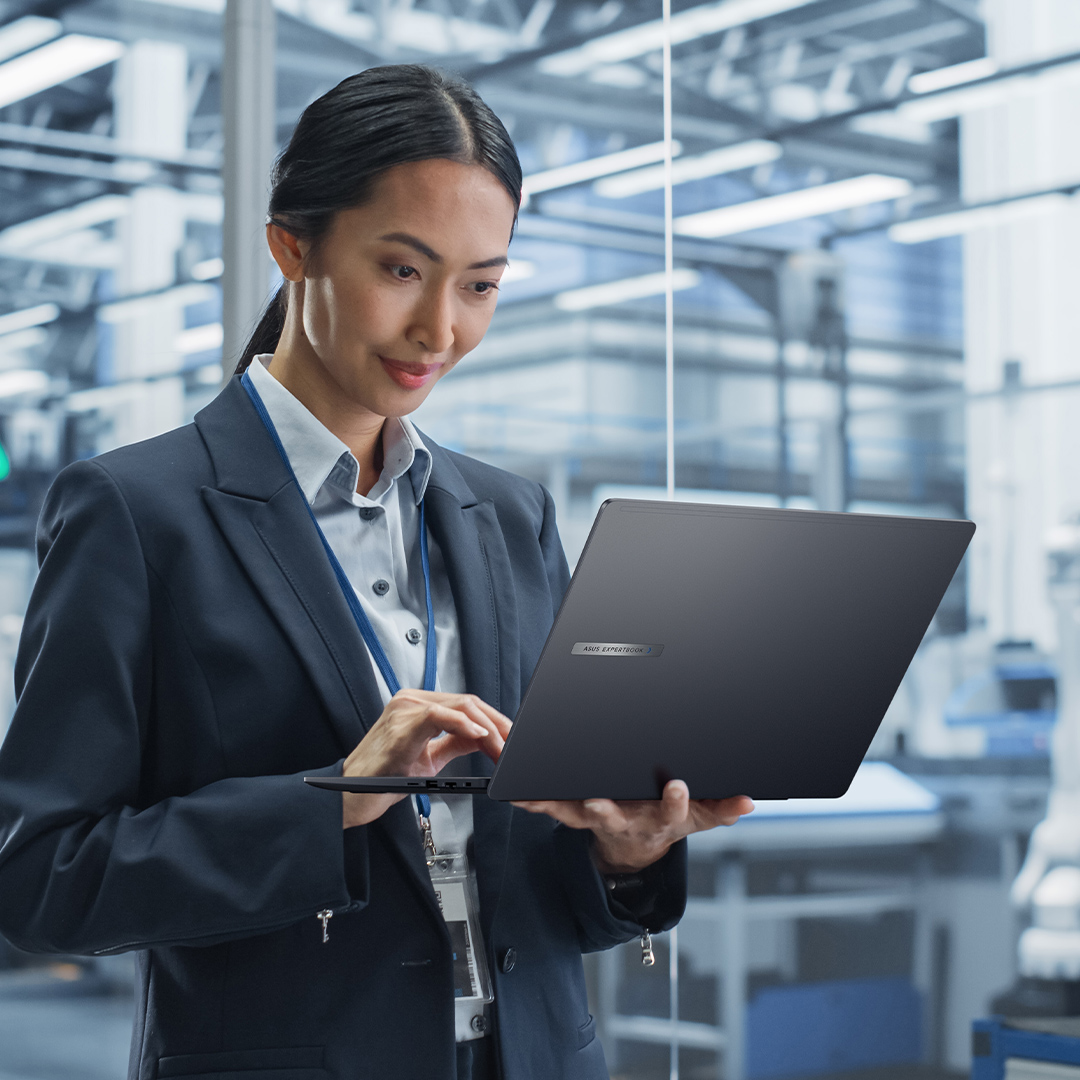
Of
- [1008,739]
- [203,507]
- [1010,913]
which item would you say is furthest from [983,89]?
[203,507]

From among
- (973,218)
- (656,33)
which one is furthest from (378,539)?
(656,33)

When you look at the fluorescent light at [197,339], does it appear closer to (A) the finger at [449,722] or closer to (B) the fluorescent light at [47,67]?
(B) the fluorescent light at [47,67]

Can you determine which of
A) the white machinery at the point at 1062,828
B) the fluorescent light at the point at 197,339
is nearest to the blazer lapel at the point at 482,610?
the white machinery at the point at 1062,828

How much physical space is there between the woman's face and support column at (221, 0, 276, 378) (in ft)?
5.47

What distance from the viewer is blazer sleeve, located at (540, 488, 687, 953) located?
1.23m

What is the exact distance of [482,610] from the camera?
1.23 metres

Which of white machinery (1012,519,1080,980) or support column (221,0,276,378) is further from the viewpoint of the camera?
white machinery (1012,519,1080,980)

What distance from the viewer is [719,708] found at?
108 cm

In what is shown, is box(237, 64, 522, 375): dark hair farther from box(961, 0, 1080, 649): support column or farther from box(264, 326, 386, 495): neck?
box(961, 0, 1080, 649): support column

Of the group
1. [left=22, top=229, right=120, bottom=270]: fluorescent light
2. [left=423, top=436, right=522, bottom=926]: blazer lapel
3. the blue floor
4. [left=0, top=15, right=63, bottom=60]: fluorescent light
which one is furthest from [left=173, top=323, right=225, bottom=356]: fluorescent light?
[left=423, top=436, right=522, bottom=926]: blazer lapel

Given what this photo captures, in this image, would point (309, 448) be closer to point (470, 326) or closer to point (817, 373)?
point (470, 326)

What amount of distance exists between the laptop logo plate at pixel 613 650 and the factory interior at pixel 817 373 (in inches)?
71.4

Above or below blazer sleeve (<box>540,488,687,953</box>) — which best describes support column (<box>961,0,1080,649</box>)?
above

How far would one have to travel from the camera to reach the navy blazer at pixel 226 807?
1041 millimetres
